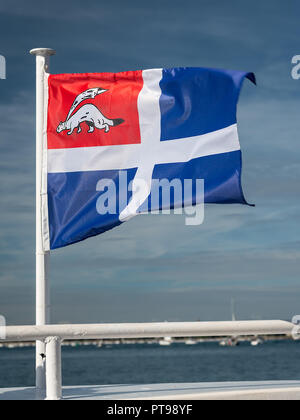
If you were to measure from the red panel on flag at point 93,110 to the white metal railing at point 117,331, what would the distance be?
379cm

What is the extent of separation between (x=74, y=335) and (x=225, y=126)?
440 cm

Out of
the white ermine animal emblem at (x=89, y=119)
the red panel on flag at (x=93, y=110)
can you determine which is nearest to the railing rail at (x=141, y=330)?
the red panel on flag at (x=93, y=110)

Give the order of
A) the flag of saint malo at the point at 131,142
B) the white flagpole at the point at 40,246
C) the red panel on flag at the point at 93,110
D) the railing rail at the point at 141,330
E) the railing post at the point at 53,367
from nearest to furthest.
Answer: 1. the railing rail at the point at 141,330
2. the railing post at the point at 53,367
3. the white flagpole at the point at 40,246
4. the flag of saint malo at the point at 131,142
5. the red panel on flag at the point at 93,110

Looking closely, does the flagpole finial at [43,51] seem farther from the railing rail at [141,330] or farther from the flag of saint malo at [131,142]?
the railing rail at [141,330]

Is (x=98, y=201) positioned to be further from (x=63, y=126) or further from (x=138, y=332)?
(x=138, y=332)

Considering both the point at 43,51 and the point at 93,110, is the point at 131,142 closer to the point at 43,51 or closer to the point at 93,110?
the point at 93,110

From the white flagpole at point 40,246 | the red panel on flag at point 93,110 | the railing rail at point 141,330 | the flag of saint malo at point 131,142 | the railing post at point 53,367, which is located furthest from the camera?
the red panel on flag at point 93,110

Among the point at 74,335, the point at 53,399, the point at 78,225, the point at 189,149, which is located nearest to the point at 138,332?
the point at 74,335

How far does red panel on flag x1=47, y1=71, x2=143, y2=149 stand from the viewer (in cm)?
1123

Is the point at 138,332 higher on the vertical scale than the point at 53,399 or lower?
higher

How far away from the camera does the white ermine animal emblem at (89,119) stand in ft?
36.9

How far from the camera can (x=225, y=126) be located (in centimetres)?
1124
